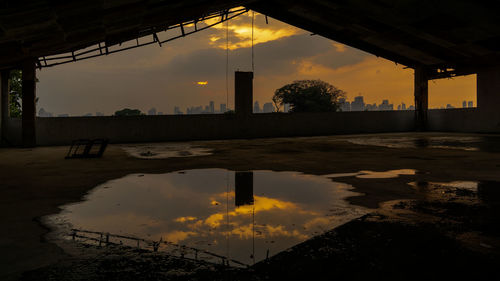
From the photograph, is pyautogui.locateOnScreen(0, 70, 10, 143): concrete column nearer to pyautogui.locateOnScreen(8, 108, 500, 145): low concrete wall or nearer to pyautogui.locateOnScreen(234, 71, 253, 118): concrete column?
pyautogui.locateOnScreen(8, 108, 500, 145): low concrete wall

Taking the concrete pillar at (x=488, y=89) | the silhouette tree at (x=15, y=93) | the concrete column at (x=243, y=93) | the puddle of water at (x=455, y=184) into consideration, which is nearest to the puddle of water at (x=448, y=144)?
the concrete pillar at (x=488, y=89)

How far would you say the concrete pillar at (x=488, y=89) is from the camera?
2386 cm

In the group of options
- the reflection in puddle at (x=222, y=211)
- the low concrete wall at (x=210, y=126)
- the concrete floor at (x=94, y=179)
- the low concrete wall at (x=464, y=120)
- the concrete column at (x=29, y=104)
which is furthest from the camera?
the low concrete wall at (x=464, y=120)

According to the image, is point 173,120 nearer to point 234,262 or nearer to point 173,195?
point 173,195

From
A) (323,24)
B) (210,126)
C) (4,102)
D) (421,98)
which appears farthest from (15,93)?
(421,98)

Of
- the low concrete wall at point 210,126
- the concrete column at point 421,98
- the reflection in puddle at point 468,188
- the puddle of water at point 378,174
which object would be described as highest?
the concrete column at point 421,98

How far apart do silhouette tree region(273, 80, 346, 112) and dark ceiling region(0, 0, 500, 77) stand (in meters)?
25.5

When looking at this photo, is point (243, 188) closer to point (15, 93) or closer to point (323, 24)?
point (323, 24)

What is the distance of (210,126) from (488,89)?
19.2 meters

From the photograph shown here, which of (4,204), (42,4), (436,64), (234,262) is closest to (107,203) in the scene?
(4,204)

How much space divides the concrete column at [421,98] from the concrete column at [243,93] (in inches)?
534

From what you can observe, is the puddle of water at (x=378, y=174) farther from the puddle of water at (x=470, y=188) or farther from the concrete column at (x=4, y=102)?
the concrete column at (x=4, y=102)

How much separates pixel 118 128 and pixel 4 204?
658 inches

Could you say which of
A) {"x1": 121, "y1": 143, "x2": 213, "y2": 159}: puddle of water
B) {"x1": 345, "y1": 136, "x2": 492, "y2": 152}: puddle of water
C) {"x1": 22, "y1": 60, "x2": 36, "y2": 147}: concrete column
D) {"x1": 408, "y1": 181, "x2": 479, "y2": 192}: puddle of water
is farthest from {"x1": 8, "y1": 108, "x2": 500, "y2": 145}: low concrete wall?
{"x1": 408, "y1": 181, "x2": 479, "y2": 192}: puddle of water
